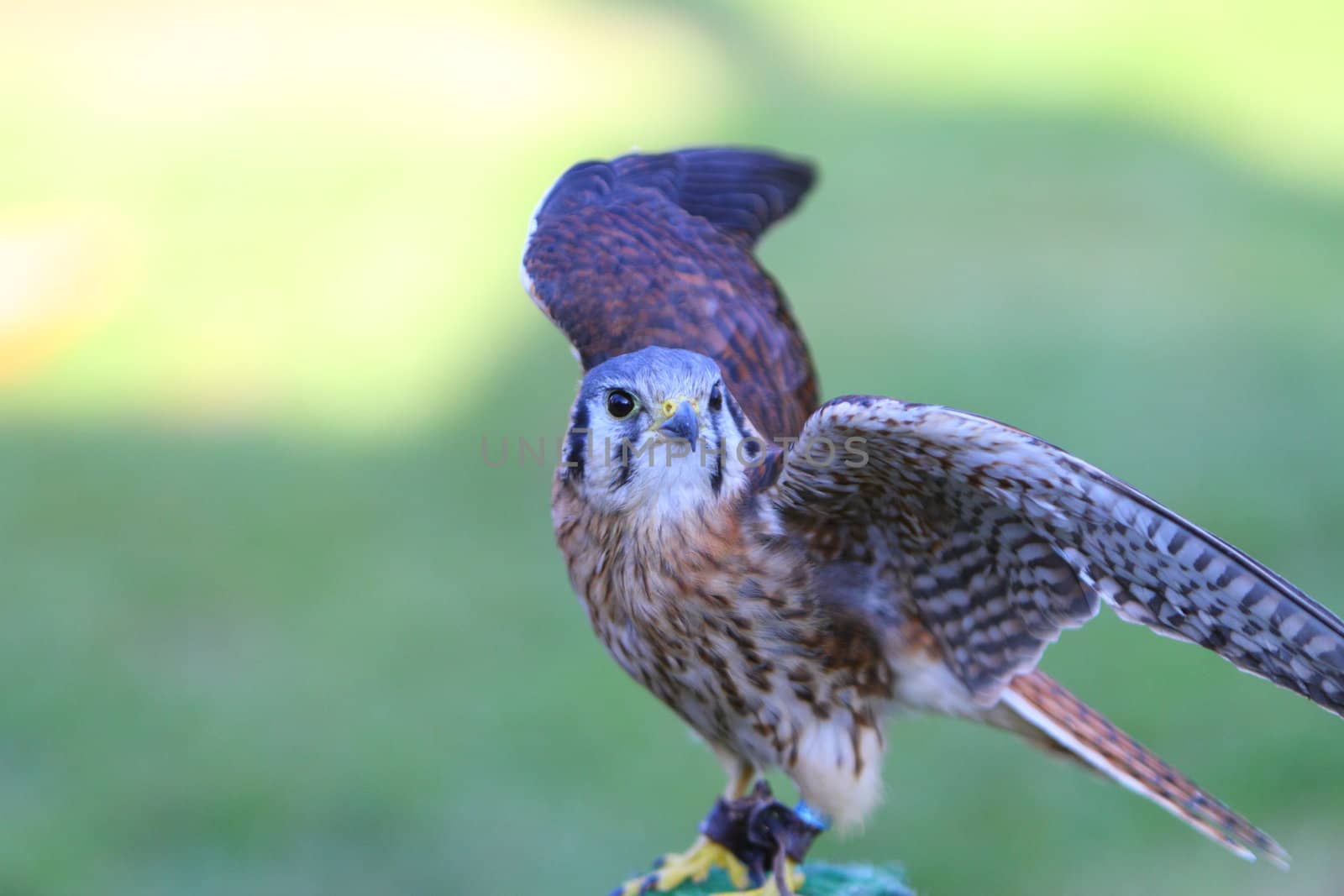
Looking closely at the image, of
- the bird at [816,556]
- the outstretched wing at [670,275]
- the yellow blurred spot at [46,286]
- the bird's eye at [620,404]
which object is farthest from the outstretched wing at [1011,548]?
the yellow blurred spot at [46,286]

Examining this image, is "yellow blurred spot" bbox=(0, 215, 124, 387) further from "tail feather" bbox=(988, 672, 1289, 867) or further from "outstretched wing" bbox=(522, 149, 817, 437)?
"tail feather" bbox=(988, 672, 1289, 867)

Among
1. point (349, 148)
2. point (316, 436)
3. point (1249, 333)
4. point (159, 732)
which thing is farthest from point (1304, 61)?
point (159, 732)

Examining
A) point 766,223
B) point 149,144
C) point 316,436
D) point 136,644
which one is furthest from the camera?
point 149,144

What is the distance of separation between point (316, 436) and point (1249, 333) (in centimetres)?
540

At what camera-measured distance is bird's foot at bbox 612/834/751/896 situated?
3.40m

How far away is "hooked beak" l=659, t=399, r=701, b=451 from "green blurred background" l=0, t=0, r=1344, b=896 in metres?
2.70

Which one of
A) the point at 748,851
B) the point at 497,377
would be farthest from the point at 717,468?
the point at 497,377

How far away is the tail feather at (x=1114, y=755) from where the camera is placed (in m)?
3.10

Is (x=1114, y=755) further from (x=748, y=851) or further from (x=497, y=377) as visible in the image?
(x=497, y=377)

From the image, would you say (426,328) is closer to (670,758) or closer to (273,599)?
(273,599)

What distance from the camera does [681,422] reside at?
2701 millimetres

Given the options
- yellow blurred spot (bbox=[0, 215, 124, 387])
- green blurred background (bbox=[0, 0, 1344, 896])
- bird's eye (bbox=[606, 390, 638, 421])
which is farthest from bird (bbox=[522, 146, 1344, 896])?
yellow blurred spot (bbox=[0, 215, 124, 387])

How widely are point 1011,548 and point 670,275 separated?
3.64 ft

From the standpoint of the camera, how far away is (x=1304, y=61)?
12.4 m
